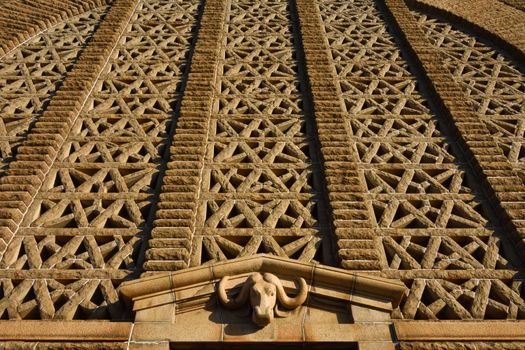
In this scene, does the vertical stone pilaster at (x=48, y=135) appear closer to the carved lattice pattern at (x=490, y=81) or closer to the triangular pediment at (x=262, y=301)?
the triangular pediment at (x=262, y=301)

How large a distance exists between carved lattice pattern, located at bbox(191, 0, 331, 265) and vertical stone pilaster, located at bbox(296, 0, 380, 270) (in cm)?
17

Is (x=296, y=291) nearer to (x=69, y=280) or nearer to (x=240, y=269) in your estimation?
(x=240, y=269)

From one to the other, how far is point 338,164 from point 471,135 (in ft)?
5.07

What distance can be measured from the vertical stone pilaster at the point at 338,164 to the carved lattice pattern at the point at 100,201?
5.39 ft

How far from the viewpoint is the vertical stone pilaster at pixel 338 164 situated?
4.15 metres

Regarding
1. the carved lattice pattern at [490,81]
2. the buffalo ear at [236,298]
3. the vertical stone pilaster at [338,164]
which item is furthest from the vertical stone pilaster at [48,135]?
the carved lattice pattern at [490,81]

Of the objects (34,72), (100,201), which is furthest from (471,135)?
(34,72)

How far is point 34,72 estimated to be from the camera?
6496mm

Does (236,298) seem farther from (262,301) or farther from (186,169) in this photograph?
(186,169)

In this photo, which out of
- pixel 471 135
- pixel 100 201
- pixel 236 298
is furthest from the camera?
pixel 471 135

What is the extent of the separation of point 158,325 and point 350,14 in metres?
6.02

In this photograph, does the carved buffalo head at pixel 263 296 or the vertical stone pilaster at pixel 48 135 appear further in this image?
the vertical stone pilaster at pixel 48 135

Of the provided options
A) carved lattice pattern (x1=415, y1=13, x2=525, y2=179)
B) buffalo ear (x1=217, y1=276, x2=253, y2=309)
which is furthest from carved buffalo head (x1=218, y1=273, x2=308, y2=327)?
carved lattice pattern (x1=415, y1=13, x2=525, y2=179)

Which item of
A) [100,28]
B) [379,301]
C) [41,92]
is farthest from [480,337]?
[100,28]
